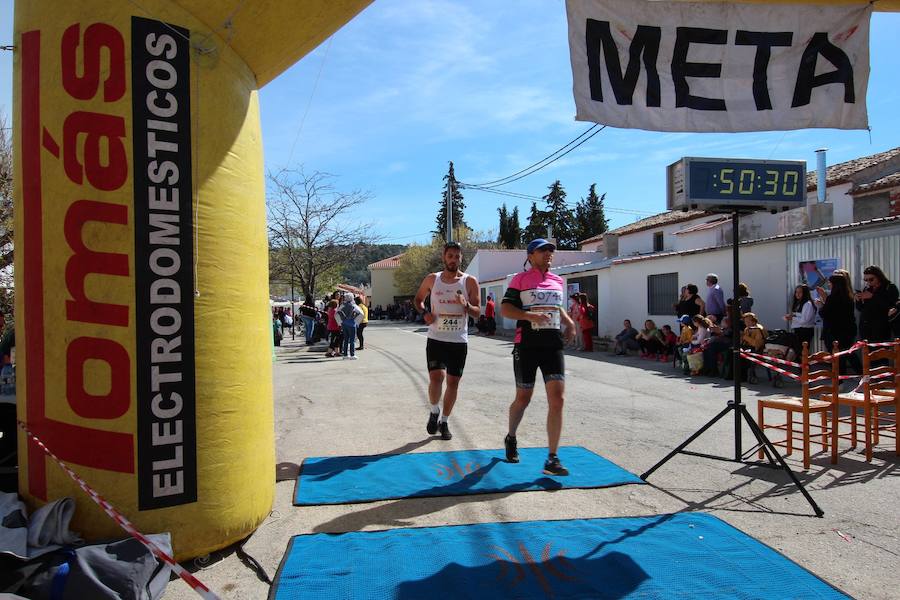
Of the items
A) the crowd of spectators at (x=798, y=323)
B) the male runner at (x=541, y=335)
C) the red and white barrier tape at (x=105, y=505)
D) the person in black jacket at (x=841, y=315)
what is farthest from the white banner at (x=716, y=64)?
the person in black jacket at (x=841, y=315)

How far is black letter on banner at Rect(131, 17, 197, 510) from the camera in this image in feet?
10.4

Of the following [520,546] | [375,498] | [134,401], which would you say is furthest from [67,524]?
[520,546]

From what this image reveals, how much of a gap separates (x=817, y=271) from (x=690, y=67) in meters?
10.5

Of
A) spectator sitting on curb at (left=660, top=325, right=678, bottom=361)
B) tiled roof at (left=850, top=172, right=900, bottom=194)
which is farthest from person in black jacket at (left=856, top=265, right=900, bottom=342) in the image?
tiled roof at (left=850, top=172, right=900, bottom=194)

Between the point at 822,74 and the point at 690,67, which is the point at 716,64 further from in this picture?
the point at 822,74

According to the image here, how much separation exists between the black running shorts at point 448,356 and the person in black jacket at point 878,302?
6.98 metres

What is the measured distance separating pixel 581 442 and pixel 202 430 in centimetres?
401

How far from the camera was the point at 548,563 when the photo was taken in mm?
3314

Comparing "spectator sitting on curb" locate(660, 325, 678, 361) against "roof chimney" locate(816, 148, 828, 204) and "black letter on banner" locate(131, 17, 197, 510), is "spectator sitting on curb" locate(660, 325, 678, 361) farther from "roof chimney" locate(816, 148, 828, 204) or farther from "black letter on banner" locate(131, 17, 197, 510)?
"black letter on banner" locate(131, 17, 197, 510)

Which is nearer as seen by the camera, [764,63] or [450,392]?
[764,63]

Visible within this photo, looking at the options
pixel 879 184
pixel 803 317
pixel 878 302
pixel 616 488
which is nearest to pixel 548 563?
pixel 616 488

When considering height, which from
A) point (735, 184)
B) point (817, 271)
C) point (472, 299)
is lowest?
point (472, 299)

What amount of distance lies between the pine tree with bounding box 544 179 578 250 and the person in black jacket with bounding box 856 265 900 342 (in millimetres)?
60813

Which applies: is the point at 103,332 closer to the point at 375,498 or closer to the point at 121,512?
the point at 121,512
